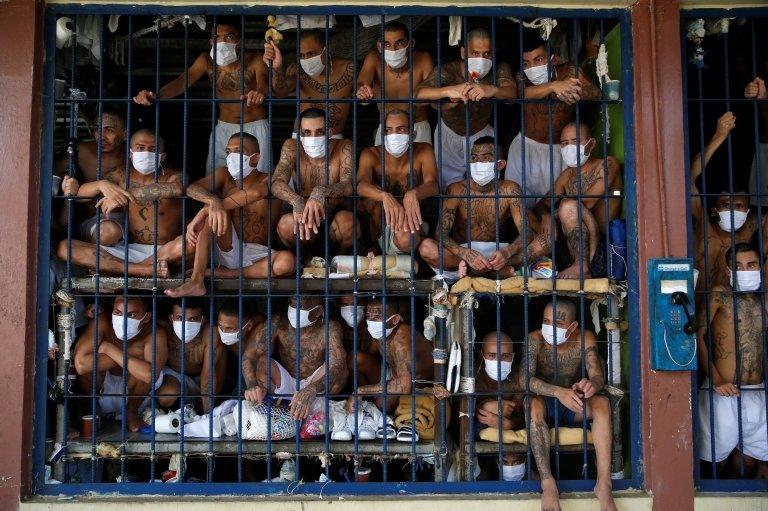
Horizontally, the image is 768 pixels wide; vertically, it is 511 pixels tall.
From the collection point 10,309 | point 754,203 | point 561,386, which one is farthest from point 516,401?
point 10,309

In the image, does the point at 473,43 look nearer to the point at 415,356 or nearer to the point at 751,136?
the point at 415,356

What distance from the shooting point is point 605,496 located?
15.5 ft

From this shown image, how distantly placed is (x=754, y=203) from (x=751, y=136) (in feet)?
3.59

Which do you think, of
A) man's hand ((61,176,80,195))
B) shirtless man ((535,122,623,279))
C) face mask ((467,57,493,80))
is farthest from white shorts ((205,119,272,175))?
shirtless man ((535,122,623,279))

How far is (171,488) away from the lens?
481 cm

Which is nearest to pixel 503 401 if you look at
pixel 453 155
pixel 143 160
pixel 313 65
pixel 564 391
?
pixel 564 391

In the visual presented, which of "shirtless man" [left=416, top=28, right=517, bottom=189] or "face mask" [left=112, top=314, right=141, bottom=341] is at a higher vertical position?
"shirtless man" [left=416, top=28, right=517, bottom=189]

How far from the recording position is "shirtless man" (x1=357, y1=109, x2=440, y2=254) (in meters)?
5.03

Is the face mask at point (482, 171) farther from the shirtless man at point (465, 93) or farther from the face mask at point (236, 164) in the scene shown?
the face mask at point (236, 164)

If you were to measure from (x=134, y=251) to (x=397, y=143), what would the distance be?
6.24ft

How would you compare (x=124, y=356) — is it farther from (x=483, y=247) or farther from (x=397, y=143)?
(x=483, y=247)

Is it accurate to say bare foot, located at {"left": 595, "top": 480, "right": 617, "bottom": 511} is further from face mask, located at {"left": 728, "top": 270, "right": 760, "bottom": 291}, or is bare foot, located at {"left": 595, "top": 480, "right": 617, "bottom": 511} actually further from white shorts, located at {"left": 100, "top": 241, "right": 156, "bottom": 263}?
white shorts, located at {"left": 100, "top": 241, "right": 156, "bottom": 263}

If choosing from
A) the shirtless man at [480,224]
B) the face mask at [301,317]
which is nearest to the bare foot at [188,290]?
the face mask at [301,317]

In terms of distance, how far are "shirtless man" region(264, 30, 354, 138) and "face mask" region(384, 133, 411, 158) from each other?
1.92ft
